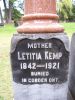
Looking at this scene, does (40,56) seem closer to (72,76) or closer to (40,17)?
(40,17)

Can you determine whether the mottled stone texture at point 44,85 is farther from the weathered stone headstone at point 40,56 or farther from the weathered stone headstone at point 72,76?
the weathered stone headstone at point 72,76

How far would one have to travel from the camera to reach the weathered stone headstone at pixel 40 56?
483 cm

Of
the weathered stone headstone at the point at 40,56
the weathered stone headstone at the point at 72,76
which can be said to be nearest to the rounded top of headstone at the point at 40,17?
the weathered stone headstone at the point at 40,56

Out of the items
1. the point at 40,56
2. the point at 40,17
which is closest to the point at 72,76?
the point at 40,56

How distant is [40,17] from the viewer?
4934 millimetres

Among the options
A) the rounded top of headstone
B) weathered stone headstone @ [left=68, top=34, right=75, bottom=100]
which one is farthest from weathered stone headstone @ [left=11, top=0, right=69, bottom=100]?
weathered stone headstone @ [left=68, top=34, right=75, bottom=100]

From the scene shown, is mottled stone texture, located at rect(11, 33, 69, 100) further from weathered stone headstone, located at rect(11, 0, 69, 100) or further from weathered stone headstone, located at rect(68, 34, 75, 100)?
weathered stone headstone, located at rect(68, 34, 75, 100)

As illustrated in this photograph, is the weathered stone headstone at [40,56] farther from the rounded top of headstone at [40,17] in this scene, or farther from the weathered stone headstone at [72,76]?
the weathered stone headstone at [72,76]

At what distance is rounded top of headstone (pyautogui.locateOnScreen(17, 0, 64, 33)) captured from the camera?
489 cm

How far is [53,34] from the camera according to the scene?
4863 mm

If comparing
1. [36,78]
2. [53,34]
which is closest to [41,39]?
[53,34]

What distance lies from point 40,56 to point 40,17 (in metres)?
0.55

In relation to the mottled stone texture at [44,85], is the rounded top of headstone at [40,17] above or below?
above

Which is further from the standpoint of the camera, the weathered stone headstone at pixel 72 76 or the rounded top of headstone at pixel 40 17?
the weathered stone headstone at pixel 72 76
